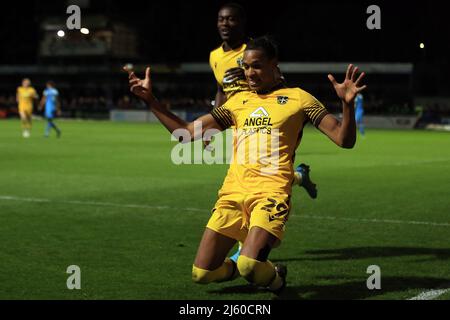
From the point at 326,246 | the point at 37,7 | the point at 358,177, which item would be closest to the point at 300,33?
the point at 37,7

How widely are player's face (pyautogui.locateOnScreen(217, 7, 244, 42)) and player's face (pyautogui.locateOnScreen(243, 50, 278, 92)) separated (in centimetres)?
181

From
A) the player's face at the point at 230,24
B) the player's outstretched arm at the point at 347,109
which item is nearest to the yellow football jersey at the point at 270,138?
the player's outstretched arm at the point at 347,109

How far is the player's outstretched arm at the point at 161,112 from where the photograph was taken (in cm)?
598

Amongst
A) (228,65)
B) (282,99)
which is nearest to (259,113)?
(282,99)

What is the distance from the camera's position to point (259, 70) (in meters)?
5.95

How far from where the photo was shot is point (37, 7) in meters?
71.9

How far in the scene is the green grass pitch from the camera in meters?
6.51

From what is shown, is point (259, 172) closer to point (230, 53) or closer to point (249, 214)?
point (249, 214)

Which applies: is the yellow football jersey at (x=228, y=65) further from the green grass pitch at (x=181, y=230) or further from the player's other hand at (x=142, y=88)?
the player's other hand at (x=142, y=88)

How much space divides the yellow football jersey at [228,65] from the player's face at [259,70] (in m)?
1.60

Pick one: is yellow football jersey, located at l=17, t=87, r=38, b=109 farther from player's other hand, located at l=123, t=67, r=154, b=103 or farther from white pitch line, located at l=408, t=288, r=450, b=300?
white pitch line, located at l=408, t=288, r=450, b=300

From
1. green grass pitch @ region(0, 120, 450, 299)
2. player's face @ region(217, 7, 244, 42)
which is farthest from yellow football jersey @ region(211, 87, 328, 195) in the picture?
player's face @ region(217, 7, 244, 42)

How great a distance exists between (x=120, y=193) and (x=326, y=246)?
5261 millimetres
